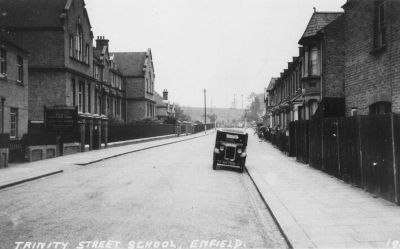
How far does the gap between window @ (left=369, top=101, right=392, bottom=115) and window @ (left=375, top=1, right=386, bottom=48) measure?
2.01 m

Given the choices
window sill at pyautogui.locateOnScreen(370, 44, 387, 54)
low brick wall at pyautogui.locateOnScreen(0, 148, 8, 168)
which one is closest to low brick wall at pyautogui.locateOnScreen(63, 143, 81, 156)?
low brick wall at pyautogui.locateOnScreen(0, 148, 8, 168)

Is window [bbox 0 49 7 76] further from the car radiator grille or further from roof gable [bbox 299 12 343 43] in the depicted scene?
roof gable [bbox 299 12 343 43]

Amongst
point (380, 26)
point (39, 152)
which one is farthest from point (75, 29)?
point (380, 26)

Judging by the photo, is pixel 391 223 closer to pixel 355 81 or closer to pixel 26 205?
pixel 26 205

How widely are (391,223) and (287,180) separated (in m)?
5.75

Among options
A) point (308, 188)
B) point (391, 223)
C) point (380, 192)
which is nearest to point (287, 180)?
point (308, 188)

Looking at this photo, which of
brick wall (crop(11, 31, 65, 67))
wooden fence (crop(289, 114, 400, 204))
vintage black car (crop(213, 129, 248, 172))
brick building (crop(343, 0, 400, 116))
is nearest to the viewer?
wooden fence (crop(289, 114, 400, 204))

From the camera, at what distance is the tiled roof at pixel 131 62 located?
185 feet

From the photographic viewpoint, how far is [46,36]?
29078 mm

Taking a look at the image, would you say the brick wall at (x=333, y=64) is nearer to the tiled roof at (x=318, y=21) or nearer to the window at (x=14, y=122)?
the tiled roof at (x=318, y=21)

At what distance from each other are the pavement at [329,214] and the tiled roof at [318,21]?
14.8 meters

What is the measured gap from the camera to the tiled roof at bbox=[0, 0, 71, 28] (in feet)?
96.6

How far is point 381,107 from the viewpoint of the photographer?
14328mm

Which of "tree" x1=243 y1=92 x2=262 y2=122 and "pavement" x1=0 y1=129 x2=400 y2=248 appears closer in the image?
"pavement" x1=0 y1=129 x2=400 y2=248
